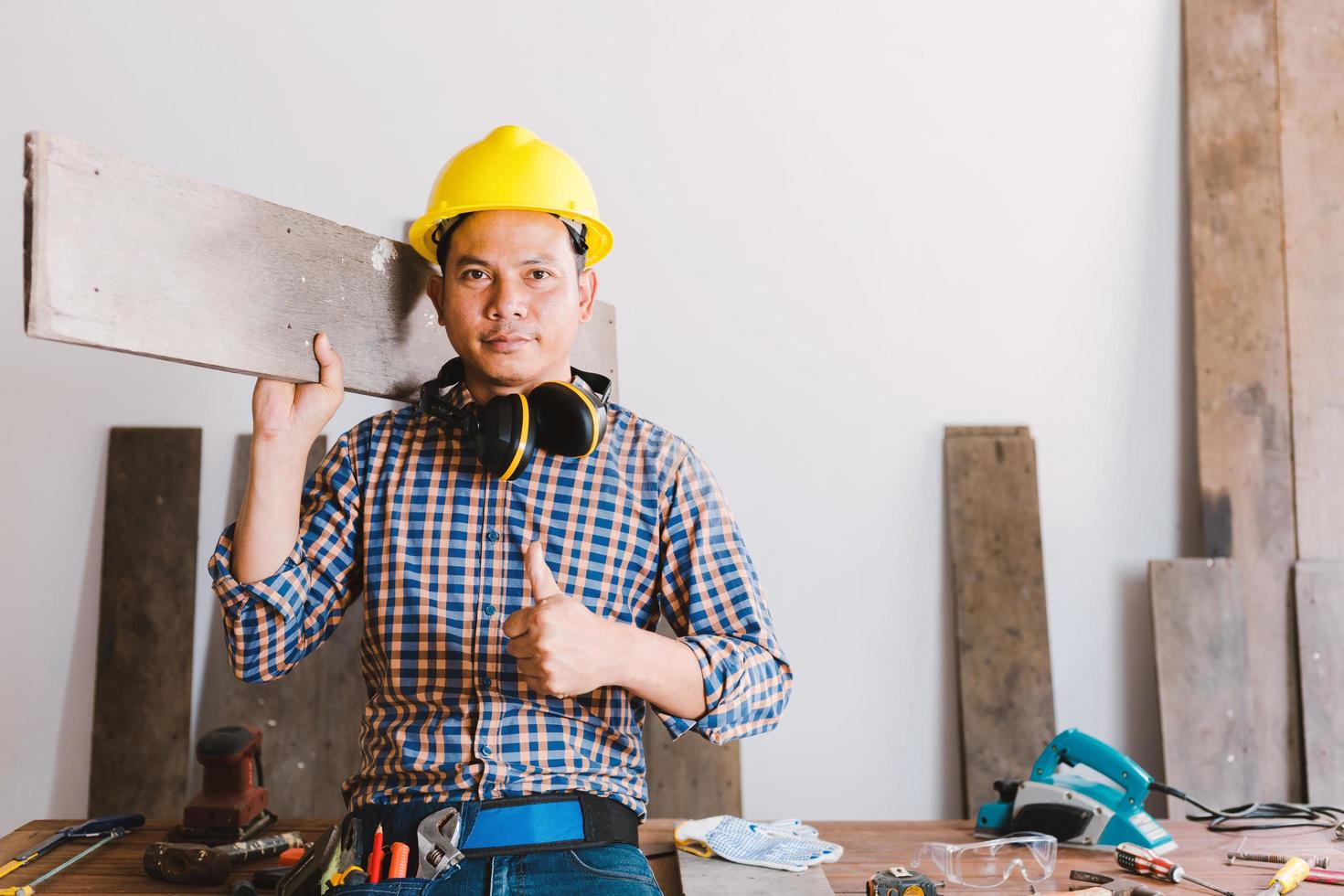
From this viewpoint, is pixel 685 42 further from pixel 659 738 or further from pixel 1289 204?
pixel 659 738

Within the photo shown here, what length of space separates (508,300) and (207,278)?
1.45 feet

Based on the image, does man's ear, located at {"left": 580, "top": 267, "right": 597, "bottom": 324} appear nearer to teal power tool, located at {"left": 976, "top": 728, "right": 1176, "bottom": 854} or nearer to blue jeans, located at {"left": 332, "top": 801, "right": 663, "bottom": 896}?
blue jeans, located at {"left": 332, "top": 801, "right": 663, "bottom": 896}

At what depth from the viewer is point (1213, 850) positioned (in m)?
2.12

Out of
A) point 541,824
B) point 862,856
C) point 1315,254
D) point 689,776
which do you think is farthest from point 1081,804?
point 1315,254

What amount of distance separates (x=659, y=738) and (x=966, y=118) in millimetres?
1929

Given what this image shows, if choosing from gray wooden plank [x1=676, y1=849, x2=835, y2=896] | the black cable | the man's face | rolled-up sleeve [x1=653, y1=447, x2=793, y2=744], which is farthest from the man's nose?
the black cable

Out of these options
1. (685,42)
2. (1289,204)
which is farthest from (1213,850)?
(685,42)

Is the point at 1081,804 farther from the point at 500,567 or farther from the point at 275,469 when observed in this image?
the point at 275,469

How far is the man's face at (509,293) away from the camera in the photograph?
170cm

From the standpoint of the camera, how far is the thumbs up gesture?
1.33 metres

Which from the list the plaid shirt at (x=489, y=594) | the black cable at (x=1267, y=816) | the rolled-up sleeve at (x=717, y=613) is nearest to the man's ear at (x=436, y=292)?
the plaid shirt at (x=489, y=594)

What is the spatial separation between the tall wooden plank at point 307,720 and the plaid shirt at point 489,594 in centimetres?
118

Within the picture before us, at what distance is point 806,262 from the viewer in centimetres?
294

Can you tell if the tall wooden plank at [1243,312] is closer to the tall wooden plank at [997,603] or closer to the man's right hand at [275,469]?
the tall wooden plank at [997,603]
